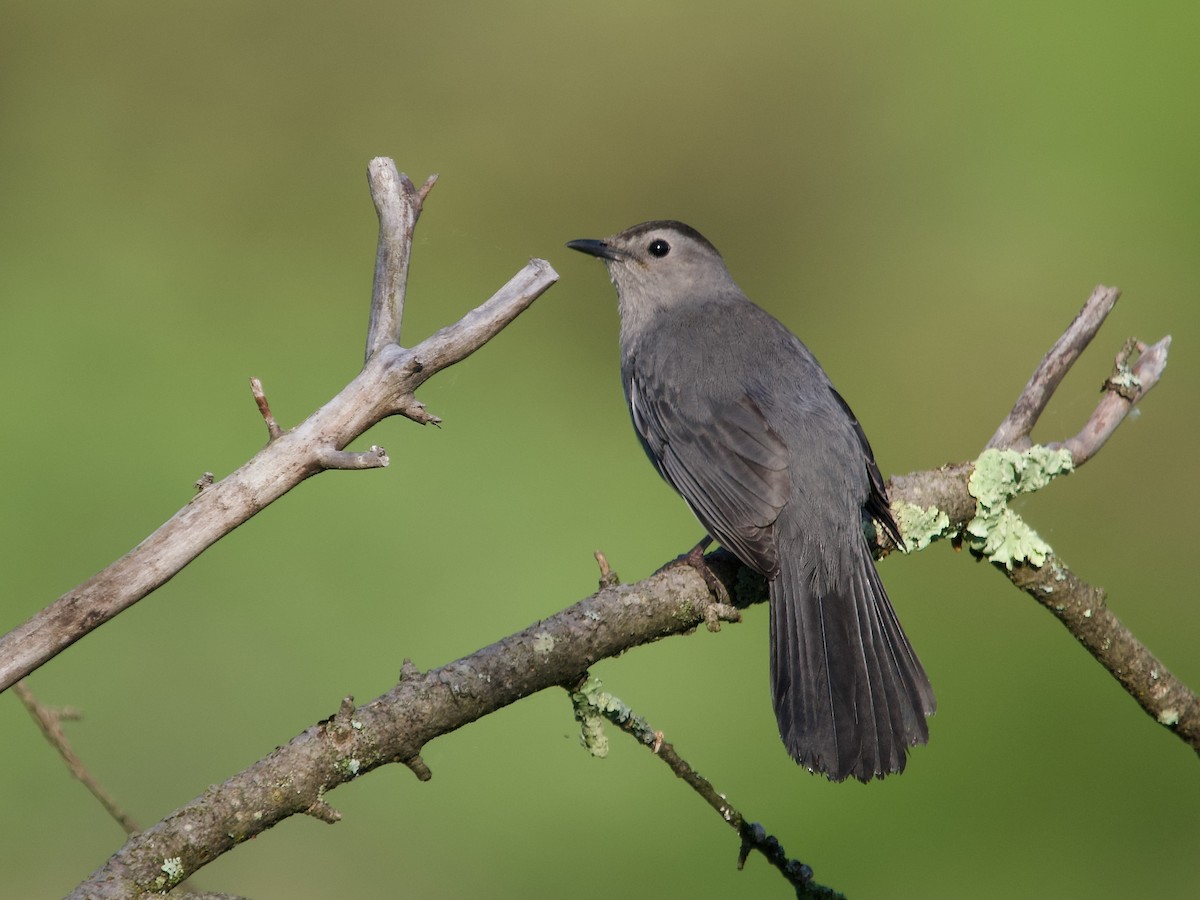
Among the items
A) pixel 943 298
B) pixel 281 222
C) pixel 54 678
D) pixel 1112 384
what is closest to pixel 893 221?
pixel 943 298

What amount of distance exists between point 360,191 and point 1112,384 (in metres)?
2.76

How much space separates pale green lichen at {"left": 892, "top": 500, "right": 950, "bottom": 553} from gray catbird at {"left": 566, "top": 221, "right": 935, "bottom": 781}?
3.1 inches

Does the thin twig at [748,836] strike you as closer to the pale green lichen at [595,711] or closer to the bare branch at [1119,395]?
the pale green lichen at [595,711]

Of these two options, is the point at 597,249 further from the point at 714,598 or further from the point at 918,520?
the point at 714,598

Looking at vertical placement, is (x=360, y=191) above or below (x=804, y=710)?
above

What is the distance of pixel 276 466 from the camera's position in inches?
83.8

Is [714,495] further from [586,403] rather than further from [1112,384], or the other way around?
[586,403]

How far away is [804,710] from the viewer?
2.51 meters

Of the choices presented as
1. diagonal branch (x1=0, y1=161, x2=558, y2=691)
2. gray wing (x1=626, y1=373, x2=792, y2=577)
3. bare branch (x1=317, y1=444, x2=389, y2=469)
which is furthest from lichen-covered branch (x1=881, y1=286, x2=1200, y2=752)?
bare branch (x1=317, y1=444, x2=389, y2=469)

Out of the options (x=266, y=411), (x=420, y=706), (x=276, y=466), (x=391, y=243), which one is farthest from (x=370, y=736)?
(x=391, y=243)

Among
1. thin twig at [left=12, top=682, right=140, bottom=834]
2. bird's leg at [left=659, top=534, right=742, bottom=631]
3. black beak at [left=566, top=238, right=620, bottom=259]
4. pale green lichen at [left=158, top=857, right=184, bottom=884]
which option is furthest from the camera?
black beak at [left=566, top=238, right=620, bottom=259]

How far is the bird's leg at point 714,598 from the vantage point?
8.42 ft

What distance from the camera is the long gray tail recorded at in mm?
2455

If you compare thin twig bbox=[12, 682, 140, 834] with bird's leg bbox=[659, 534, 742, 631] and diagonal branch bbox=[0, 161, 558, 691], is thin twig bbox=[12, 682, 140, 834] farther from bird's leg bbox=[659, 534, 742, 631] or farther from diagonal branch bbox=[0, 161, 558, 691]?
bird's leg bbox=[659, 534, 742, 631]
